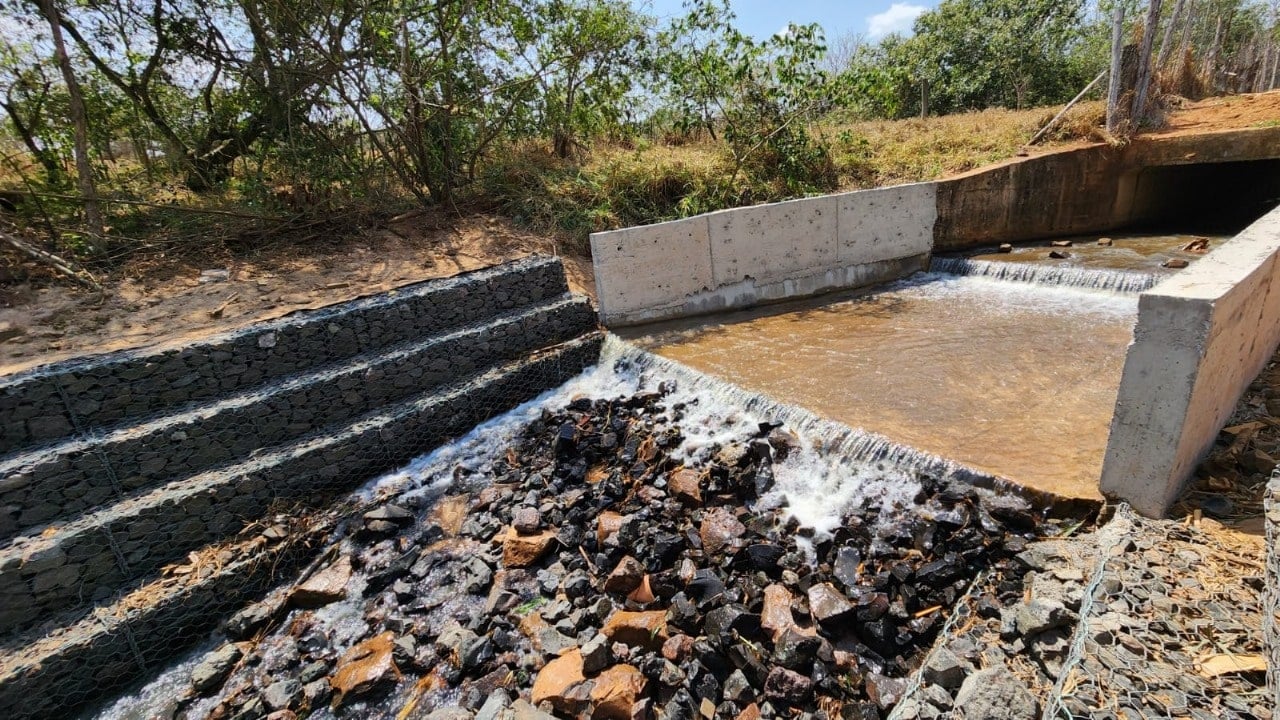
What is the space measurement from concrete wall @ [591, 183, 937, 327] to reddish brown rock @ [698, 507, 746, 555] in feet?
13.2

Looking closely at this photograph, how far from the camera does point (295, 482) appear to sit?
4.96m

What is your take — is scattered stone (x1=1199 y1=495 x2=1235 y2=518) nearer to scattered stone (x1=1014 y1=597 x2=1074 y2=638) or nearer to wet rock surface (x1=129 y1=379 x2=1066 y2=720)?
wet rock surface (x1=129 y1=379 x2=1066 y2=720)

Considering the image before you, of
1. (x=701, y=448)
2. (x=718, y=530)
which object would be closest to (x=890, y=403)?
(x=701, y=448)

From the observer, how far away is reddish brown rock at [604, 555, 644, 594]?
3658 mm

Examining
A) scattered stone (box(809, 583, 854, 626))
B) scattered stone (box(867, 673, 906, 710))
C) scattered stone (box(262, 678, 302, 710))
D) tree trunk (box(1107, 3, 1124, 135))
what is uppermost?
tree trunk (box(1107, 3, 1124, 135))

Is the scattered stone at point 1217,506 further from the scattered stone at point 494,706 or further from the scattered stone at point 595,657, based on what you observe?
the scattered stone at point 494,706

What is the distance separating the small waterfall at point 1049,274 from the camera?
7152 mm

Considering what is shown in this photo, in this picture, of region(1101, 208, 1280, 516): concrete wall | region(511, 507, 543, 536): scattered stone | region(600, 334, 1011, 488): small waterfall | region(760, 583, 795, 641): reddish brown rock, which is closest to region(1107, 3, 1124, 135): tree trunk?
region(1101, 208, 1280, 516): concrete wall

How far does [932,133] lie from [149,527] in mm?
14548

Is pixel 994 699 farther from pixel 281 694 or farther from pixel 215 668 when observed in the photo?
pixel 215 668

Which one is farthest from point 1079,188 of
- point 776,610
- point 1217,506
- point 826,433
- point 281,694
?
point 281,694

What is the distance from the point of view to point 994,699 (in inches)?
91.0

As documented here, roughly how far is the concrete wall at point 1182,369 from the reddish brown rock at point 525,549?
3.68 m

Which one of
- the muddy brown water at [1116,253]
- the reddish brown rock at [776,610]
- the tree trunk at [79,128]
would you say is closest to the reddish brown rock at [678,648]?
the reddish brown rock at [776,610]
